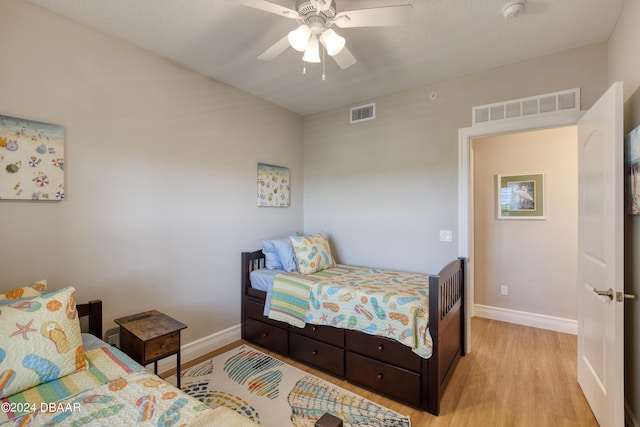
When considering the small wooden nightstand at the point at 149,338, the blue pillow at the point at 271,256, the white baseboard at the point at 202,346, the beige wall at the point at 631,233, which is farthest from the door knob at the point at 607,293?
the white baseboard at the point at 202,346

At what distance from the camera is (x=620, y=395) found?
1.54 metres

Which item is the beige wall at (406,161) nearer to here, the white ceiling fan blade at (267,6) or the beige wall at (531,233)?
the beige wall at (531,233)

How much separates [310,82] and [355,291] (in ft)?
6.90

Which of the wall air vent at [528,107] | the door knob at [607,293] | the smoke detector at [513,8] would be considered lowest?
the door knob at [607,293]

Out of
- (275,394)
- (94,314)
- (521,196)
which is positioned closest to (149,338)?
(94,314)

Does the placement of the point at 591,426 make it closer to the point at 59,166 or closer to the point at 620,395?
the point at 620,395

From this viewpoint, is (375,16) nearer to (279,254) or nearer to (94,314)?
(279,254)

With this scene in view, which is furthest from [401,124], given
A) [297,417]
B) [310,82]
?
[297,417]

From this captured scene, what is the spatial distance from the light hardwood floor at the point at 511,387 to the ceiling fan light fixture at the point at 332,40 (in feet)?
7.89

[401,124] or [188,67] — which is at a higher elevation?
[188,67]

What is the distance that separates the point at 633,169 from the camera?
5.46 feet

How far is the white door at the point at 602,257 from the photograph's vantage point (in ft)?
5.13

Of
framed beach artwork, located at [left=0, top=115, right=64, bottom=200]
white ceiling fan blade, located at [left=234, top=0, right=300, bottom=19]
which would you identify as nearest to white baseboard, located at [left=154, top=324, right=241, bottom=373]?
framed beach artwork, located at [left=0, top=115, right=64, bottom=200]

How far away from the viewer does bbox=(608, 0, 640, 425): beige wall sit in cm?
168
